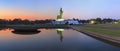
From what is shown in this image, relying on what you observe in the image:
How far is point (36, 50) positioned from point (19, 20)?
121 meters

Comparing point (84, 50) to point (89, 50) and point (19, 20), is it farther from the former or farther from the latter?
point (19, 20)

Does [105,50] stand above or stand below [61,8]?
below

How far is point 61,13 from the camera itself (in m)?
100

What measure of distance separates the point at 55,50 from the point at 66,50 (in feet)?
2.74

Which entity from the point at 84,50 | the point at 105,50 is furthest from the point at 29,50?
the point at 105,50

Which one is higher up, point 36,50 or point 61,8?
point 61,8

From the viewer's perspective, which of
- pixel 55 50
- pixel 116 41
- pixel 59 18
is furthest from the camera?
pixel 59 18

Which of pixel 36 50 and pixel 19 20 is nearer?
pixel 36 50

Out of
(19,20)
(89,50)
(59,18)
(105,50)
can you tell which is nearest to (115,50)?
(105,50)

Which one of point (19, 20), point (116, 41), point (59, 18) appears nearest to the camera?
point (116, 41)

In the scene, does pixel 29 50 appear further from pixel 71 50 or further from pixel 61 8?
pixel 61 8

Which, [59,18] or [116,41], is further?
[59,18]

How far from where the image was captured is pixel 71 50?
15.3 meters

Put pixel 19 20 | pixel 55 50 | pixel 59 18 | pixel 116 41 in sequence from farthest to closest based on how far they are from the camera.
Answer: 1. pixel 19 20
2. pixel 59 18
3. pixel 116 41
4. pixel 55 50
